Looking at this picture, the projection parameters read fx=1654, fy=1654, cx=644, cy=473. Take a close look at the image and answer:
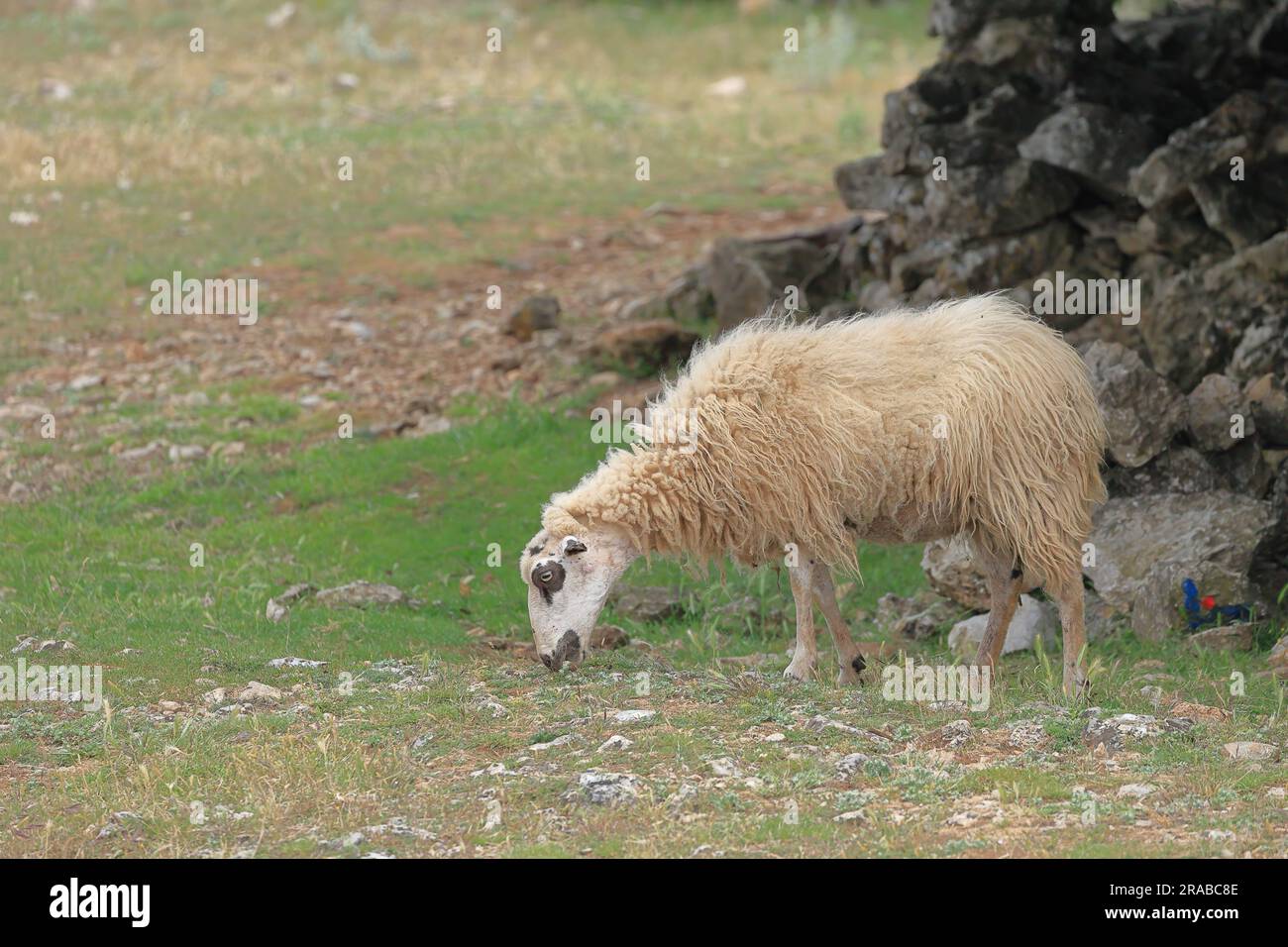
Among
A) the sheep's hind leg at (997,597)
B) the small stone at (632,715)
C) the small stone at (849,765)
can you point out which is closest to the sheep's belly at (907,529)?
the sheep's hind leg at (997,597)

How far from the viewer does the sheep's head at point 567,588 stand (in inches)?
399

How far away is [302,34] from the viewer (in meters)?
32.4

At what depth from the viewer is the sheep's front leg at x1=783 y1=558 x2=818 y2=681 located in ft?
33.7

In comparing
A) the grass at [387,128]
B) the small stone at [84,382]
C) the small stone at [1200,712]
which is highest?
the grass at [387,128]

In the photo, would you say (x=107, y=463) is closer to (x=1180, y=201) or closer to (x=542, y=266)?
(x=542, y=266)

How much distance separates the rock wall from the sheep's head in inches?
123

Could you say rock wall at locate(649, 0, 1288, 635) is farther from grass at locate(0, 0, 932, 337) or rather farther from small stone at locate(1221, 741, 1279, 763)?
grass at locate(0, 0, 932, 337)

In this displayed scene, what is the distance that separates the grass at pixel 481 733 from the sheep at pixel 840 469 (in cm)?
62

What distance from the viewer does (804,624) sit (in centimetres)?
1032

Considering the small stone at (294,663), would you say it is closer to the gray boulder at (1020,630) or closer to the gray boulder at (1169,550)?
the gray boulder at (1020,630)

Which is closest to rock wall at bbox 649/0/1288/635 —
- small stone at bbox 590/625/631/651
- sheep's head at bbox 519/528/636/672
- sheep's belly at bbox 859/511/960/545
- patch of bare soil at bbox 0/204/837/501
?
sheep's belly at bbox 859/511/960/545

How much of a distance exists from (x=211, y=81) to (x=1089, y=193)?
18.2 meters

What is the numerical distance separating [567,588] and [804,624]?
4.91 ft

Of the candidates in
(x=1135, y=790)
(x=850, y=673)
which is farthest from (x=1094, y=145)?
(x=1135, y=790)
